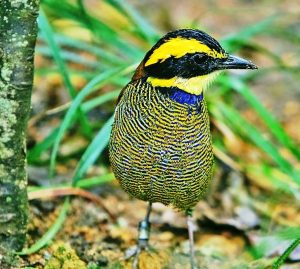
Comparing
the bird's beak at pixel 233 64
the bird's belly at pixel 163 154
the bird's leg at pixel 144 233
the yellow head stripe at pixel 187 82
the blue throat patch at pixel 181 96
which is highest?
the bird's beak at pixel 233 64

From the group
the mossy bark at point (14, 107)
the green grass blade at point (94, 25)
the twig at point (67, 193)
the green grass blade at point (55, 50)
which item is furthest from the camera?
the green grass blade at point (94, 25)

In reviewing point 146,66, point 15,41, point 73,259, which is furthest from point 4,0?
point 73,259

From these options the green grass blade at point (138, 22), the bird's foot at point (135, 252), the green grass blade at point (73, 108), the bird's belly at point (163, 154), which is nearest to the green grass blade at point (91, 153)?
the green grass blade at point (73, 108)

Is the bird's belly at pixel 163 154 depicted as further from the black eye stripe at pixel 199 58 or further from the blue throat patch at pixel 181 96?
the black eye stripe at pixel 199 58

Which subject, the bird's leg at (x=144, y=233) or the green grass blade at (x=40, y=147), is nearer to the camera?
the bird's leg at (x=144, y=233)

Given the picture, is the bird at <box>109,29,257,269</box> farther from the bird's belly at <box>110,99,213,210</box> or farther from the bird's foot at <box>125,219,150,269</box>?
the bird's foot at <box>125,219,150,269</box>

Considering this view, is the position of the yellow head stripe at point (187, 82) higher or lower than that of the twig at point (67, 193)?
higher

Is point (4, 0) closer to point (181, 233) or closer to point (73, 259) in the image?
point (73, 259)

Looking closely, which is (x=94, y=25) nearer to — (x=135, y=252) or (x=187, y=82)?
(x=135, y=252)

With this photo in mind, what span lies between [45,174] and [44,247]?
1318 mm

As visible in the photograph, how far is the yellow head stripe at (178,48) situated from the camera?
4.16 metres

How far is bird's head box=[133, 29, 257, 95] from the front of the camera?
13.7 ft

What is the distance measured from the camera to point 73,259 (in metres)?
4.68

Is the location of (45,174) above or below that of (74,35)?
below
